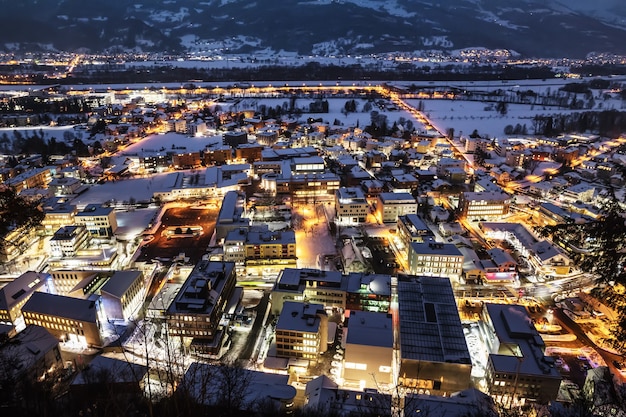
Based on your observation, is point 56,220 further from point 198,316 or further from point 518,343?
point 518,343

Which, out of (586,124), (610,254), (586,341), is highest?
(610,254)

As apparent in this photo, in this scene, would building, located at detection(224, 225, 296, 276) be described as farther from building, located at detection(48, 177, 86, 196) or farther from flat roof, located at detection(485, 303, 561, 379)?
building, located at detection(48, 177, 86, 196)

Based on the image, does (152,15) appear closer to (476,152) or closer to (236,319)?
(476,152)

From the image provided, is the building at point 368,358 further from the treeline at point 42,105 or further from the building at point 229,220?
the treeline at point 42,105

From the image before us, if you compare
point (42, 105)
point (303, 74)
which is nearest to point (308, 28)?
point (303, 74)

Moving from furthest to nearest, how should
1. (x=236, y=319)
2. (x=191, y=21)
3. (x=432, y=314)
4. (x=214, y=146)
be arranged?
(x=191, y=21) < (x=214, y=146) < (x=236, y=319) < (x=432, y=314)

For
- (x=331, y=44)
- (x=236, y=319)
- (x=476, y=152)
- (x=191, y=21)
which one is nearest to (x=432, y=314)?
(x=236, y=319)
